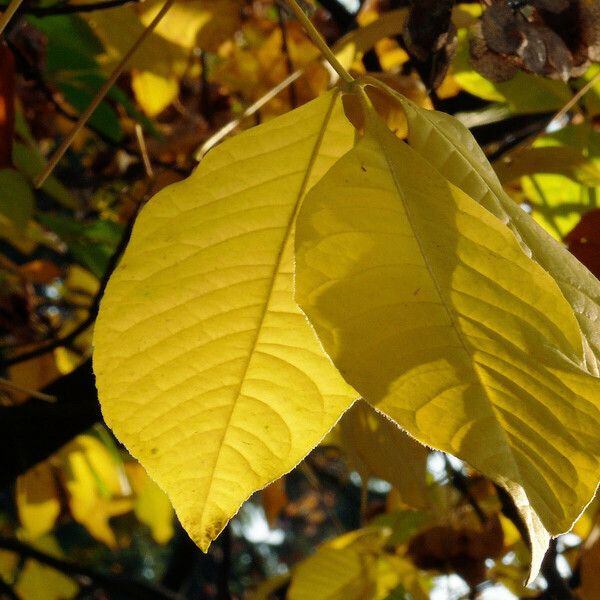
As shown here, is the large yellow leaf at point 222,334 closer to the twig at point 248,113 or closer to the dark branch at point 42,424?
the twig at point 248,113

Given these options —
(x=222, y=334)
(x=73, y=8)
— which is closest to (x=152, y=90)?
(x=73, y=8)

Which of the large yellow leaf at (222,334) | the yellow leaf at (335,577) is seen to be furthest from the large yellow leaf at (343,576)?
the large yellow leaf at (222,334)

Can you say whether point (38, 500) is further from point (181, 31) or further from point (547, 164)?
point (547, 164)

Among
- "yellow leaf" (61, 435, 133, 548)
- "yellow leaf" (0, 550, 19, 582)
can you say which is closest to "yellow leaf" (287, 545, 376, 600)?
"yellow leaf" (61, 435, 133, 548)

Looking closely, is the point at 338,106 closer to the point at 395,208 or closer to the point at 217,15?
the point at 395,208

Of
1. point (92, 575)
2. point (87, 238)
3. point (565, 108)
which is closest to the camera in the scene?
point (565, 108)

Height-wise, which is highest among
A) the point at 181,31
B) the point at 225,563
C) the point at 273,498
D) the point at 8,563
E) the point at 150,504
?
the point at 181,31

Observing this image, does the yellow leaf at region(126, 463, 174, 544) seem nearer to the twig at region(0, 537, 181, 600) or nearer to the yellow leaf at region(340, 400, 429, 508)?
the twig at region(0, 537, 181, 600)

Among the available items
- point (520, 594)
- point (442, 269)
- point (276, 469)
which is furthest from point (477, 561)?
point (442, 269)
